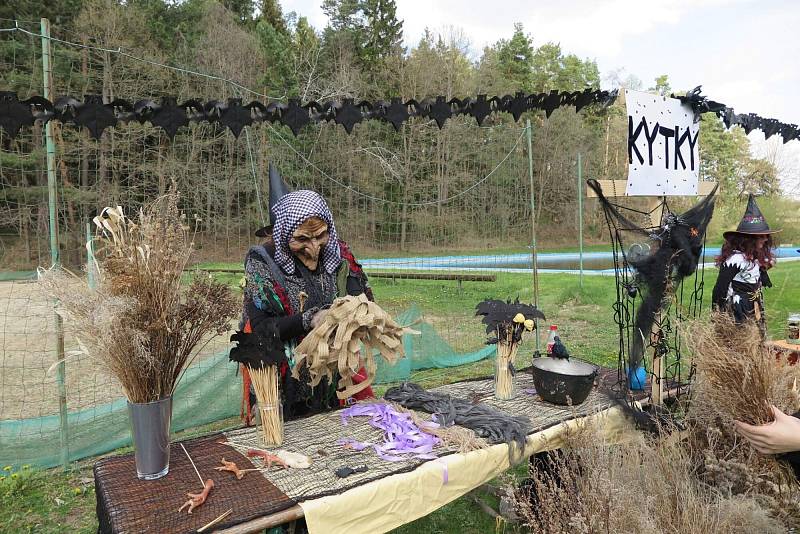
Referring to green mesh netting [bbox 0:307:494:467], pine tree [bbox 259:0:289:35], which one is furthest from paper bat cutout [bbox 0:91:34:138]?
pine tree [bbox 259:0:289:35]

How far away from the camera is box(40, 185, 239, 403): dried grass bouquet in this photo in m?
1.44

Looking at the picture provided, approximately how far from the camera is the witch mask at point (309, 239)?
86.3 inches

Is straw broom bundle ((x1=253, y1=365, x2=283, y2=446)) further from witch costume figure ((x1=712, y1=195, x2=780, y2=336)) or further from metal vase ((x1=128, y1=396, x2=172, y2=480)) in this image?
witch costume figure ((x1=712, y1=195, x2=780, y2=336))

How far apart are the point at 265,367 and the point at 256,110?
4.07 ft

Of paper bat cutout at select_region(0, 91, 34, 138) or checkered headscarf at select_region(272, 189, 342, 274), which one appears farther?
checkered headscarf at select_region(272, 189, 342, 274)

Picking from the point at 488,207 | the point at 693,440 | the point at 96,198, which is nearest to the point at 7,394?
the point at 96,198

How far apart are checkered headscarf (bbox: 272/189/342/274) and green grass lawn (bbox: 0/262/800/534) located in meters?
1.45

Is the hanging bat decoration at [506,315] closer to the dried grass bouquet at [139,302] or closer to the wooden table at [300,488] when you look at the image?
the wooden table at [300,488]

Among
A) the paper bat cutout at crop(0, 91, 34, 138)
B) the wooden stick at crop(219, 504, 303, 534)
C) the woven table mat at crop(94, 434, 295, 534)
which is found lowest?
the wooden stick at crop(219, 504, 303, 534)

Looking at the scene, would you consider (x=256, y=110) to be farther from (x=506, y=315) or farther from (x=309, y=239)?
(x=506, y=315)

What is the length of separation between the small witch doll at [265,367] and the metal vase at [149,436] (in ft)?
0.94

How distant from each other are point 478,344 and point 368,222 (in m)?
2.53

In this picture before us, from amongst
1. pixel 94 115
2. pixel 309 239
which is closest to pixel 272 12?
pixel 94 115

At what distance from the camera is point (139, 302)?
1.48 m
